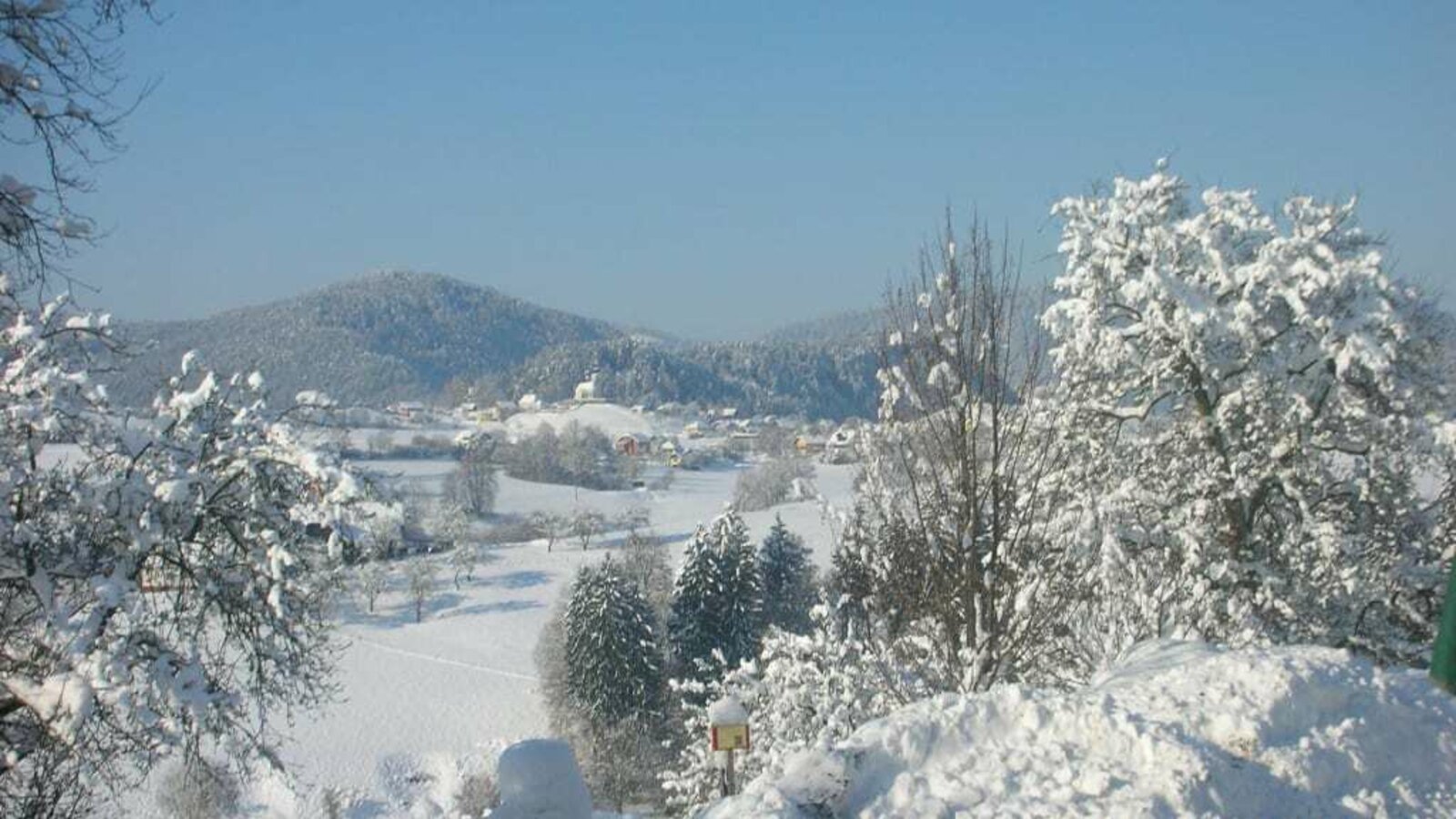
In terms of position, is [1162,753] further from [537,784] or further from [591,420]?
A: [591,420]

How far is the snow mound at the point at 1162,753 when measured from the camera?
4391mm

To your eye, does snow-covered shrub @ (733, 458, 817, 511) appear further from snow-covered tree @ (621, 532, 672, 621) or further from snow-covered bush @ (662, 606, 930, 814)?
snow-covered bush @ (662, 606, 930, 814)

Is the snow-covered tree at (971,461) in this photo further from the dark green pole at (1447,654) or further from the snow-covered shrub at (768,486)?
the snow-covered shrub at (768,486)

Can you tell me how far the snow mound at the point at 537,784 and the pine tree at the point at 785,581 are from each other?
38.6m

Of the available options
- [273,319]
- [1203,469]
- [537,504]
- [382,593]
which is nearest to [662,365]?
[273,319]

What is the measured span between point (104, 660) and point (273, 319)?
19491cm

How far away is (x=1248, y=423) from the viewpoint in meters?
9.52

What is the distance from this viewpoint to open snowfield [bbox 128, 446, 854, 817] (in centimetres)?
3303

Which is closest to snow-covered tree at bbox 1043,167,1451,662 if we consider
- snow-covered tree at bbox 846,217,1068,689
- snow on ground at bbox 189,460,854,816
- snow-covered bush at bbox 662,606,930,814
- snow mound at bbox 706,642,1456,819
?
snow-covered tree at bbox 846,217,1068,689

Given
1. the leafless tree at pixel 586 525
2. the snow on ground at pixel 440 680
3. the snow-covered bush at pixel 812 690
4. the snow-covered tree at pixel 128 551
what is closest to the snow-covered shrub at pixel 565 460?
the leafless tree at pixel 586 525

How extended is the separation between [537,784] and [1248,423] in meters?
Result: 7.90

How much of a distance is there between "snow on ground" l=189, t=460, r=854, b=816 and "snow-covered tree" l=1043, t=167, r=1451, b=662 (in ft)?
46.4

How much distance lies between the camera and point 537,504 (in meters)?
81.5

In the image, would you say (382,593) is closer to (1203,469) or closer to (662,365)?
(1203,469)
